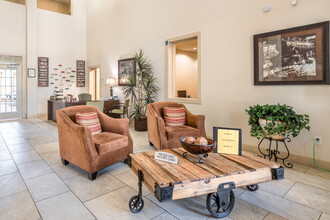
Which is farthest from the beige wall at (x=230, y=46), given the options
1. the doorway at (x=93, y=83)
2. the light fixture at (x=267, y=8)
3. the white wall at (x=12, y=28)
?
the white wall at (x=12, y=28)

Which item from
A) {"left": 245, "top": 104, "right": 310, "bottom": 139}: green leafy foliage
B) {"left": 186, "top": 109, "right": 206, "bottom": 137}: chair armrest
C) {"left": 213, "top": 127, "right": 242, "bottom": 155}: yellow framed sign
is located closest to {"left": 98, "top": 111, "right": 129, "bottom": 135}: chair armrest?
{"left": 186, "top": 109, "right": 206, "bottom": 137}: chair armrest

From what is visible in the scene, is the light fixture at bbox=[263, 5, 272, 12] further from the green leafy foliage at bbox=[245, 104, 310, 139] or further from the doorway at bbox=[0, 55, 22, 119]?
the doorway at bbox=[0, 55, 22, 119]

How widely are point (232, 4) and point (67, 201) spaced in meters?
4.07

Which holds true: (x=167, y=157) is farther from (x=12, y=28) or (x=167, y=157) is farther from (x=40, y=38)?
(x=12, y=28)

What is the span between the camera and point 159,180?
Answer: 1.52 meters

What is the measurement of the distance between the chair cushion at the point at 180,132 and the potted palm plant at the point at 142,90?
203cm

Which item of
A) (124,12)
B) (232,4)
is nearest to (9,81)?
(124,12)

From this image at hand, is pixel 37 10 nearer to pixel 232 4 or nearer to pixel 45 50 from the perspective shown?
pixel 45 50

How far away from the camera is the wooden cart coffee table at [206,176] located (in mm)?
1526

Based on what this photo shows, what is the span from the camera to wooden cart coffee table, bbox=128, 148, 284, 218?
1.53 metres

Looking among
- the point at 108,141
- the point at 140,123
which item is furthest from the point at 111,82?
the point at 108,141

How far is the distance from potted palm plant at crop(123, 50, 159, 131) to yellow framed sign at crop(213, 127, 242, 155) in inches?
139

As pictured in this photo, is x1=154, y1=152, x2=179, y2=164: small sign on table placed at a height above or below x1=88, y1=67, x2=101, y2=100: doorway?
below

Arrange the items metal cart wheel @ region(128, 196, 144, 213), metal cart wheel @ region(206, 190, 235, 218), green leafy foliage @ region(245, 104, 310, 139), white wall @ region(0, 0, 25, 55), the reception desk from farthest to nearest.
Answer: white wall @ region(0, 0, 25, 55) < the reception desk < green leafy foliage @ region(245, 104, 310, 139) < metal cart wheel @ region(128, 196, 144, 213) < metal cart wheel @ region(206, 190, 235, 218)
